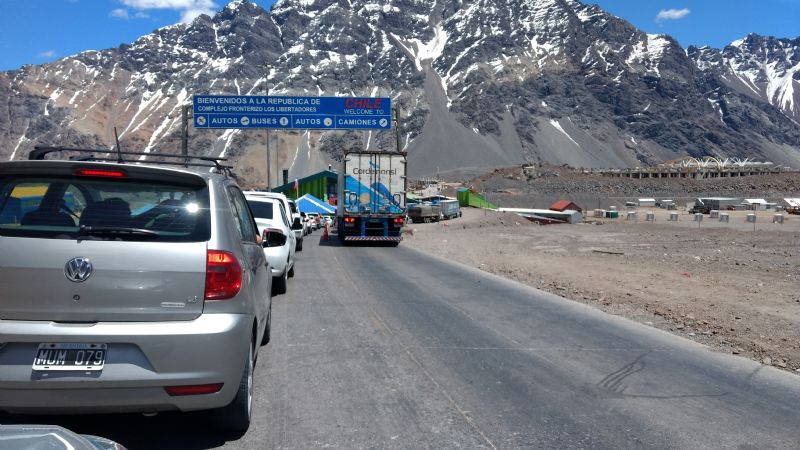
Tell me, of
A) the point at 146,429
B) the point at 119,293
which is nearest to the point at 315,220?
the point at 146,429

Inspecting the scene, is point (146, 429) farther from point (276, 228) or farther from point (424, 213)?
point (424, 213)

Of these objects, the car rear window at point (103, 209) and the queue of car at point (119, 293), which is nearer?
the queue of car at point (119, 293)

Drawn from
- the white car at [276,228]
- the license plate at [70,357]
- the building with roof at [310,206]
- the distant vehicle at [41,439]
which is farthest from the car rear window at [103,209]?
the building with roof at [310,206]

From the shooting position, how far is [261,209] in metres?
14.3

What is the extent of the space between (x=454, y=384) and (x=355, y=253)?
55.6ft

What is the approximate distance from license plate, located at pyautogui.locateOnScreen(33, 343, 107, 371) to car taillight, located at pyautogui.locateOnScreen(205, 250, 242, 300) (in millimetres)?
713

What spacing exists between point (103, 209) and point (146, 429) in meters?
1.66

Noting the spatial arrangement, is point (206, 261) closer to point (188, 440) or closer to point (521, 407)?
point (188, 440)

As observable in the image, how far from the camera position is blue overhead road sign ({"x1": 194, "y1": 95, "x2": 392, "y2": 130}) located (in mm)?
35531

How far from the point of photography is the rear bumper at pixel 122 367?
396 cm

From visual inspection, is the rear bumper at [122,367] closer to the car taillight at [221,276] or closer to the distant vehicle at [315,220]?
the car taillight at [221,276]

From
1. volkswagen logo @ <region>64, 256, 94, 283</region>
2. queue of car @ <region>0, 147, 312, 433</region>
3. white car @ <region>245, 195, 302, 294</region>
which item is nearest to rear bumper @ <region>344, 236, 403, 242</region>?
white car @ <region>245, 195, 302, 294</region>

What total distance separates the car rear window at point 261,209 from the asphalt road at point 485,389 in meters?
3.94

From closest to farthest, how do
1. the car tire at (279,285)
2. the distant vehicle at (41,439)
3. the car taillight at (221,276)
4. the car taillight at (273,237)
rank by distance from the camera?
1. the distant vehicle at (41,439)
2. the car taillight at (221,276)
3. the car taillight at (273,237)
4. the car tire at (279,285)
